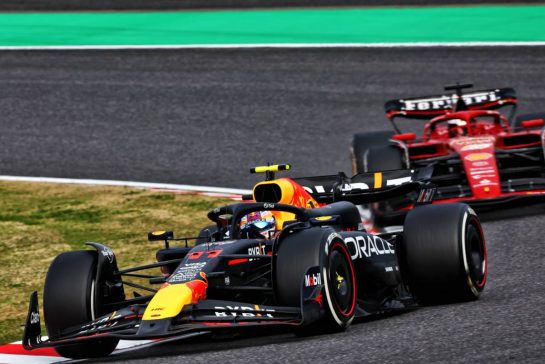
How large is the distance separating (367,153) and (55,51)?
912 cm

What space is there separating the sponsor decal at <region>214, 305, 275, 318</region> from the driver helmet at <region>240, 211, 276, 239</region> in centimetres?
129

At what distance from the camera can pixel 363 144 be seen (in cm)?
1451

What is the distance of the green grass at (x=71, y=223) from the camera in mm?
11680

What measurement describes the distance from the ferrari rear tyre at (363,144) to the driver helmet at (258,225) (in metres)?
5.18

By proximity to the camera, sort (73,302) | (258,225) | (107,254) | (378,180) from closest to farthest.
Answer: (73,302) → (107,254) → (258,225) → (378,180)

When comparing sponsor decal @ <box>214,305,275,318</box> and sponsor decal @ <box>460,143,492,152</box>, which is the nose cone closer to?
sponsor decal @ <box>214,305,275,318</box>

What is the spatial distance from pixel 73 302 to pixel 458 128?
7.16 meters

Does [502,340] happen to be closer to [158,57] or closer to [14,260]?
[14,260]

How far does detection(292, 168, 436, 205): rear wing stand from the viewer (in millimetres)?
10297

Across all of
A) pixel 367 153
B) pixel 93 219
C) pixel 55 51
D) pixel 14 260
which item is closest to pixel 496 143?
pixel 367 153

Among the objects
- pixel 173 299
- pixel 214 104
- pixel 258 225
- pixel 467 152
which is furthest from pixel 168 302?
pixel 214 104

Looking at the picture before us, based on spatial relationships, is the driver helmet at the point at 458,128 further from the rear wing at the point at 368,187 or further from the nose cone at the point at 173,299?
the nose cone at the point at 173,299

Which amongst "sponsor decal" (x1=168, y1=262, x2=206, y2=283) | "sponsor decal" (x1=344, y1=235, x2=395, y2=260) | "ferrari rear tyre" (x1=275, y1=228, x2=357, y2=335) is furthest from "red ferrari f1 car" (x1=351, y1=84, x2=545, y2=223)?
"sponsor decal" (x1=168, y1=262, x2=206, y2=283)

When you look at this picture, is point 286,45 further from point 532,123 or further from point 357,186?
point 357,186
